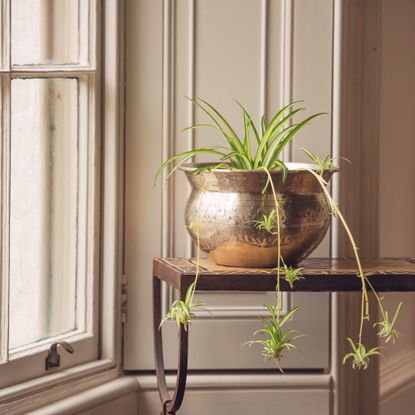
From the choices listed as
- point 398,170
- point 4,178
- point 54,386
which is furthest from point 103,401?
point 398,170

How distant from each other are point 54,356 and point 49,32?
798mm

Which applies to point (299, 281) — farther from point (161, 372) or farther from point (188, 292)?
point (161, 372)

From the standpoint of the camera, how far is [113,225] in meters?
2.11

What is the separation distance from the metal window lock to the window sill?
23 millimetres

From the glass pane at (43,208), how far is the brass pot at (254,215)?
0.40m

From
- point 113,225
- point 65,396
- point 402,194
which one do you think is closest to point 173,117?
point 113,225

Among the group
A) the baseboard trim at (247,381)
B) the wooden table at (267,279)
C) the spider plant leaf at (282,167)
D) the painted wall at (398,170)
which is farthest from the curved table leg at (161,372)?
the painted wall at (398,170)

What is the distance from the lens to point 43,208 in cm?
199

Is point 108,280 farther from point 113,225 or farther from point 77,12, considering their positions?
point 77,12

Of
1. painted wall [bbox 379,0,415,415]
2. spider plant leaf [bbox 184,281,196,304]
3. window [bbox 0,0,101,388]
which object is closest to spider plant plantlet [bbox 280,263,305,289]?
spider plant leaf [bbox 184,281,196,304]

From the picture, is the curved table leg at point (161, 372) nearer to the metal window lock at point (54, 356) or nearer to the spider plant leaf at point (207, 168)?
the metal window lock at point (54, 356)

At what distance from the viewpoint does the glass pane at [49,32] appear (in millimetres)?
1888

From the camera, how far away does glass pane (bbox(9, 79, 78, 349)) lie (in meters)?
1.90

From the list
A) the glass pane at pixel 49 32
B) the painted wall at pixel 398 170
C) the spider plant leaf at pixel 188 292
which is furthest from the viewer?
the painted wall at pixel 398 170
